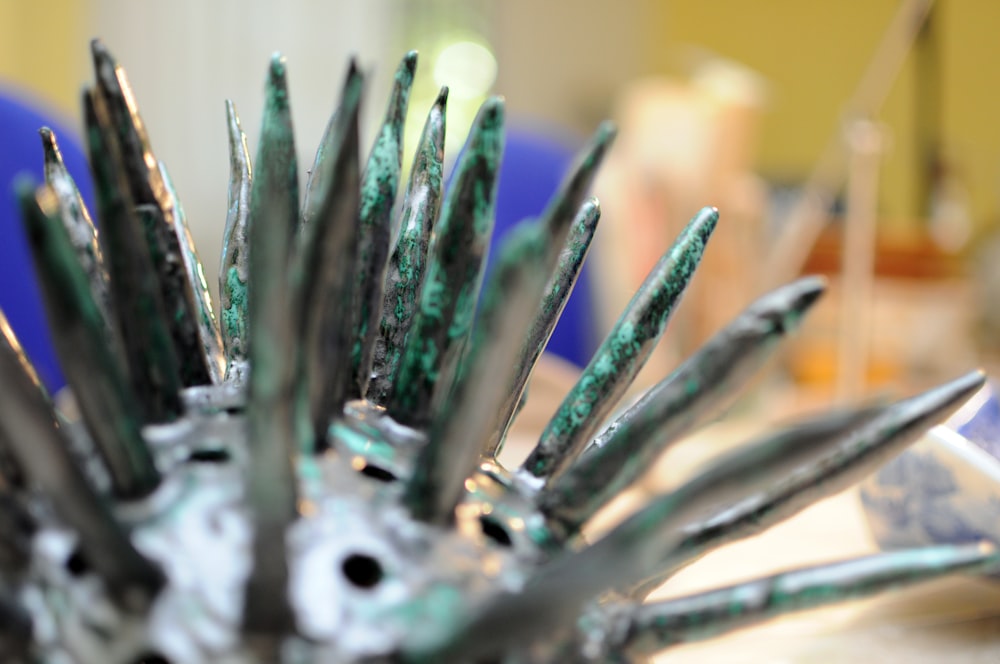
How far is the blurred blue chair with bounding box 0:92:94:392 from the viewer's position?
0.80m

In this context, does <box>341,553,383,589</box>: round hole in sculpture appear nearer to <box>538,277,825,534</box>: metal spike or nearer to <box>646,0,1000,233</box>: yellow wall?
<box>538,277,825,534</box>: metal spike

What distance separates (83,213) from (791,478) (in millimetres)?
151

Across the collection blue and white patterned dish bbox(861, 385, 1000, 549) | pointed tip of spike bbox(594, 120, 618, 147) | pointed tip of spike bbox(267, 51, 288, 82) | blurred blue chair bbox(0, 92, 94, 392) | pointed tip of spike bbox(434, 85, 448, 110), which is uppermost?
pointed tip of spike bbox(594, 120, 618, 147)

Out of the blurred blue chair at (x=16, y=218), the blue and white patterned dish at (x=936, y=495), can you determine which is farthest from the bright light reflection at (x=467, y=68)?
the blue and white patterned dish at (x=936, y=495)

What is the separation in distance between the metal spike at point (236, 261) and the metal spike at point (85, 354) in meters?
0.06

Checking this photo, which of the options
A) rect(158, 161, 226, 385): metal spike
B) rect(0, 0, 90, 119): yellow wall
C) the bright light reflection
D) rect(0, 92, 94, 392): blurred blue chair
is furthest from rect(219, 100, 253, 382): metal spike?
the bright light reflection

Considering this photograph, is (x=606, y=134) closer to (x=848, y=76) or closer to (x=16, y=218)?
(x=16, y=218)

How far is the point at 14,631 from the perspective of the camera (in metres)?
0.16

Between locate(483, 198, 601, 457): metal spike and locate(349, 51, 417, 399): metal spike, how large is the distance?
0.03 m

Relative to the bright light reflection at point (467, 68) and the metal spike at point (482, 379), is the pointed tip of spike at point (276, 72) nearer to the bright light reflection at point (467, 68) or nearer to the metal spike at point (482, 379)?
the metal spike at point (482, 379)

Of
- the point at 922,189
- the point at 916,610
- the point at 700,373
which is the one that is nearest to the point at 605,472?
the point at 700,373

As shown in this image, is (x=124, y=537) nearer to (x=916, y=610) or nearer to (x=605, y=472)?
(x=605, y=472)

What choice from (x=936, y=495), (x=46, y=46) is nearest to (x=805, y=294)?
(x=936, y=495)

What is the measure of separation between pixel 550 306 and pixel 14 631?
122mm
